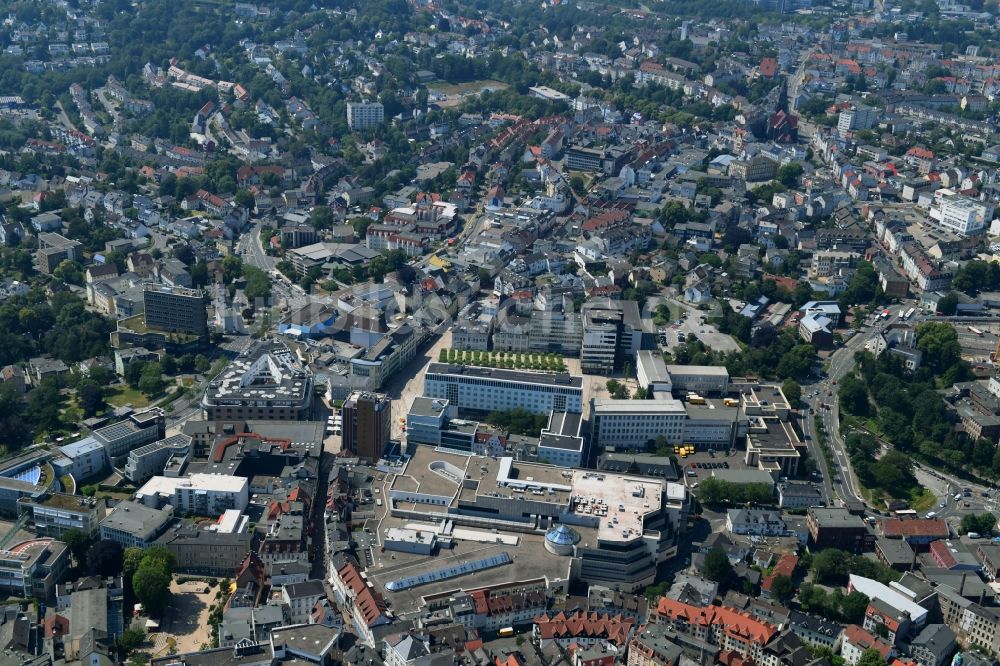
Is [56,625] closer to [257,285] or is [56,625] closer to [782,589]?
[782,589]

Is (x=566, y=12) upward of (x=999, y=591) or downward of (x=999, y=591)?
upward

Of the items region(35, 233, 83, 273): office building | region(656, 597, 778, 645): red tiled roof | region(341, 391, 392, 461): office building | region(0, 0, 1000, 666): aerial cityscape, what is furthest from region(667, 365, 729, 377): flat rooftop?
region(35, 233, 83, 273): office building

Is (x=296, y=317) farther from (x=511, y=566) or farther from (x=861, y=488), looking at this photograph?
(x=861, y=488)

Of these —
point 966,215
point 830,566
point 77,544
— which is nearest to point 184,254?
point 77,544

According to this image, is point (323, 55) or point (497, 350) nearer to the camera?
point (497, 350)

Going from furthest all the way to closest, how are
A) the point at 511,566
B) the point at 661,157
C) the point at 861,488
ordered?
1. the point at 661,157
2. the point at 861,488
3. the point at 511,566

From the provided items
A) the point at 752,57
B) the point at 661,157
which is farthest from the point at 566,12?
the point at 661,157

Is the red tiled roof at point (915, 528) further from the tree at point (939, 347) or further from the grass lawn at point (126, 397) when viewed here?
the grass lawn at point (126, 397)
